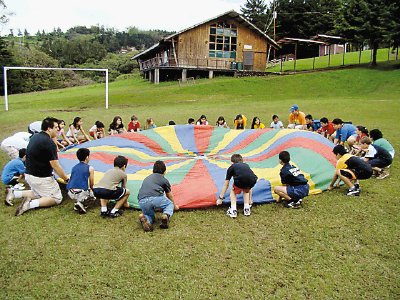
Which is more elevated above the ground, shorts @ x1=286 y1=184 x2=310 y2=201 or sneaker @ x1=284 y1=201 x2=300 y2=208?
shorts @ x1=286 y1=184 x2=310 y2=201

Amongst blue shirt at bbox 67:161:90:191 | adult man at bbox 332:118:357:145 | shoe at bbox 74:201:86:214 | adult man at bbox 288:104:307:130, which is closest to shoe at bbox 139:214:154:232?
shoe at bbox 74:201:86:214

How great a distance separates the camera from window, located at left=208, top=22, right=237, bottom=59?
29.1 meters

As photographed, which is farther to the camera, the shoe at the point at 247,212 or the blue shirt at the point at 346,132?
the blue shirt at the point at 346,132

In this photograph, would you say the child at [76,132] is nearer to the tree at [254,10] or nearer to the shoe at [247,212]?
the shoe at [247,212]

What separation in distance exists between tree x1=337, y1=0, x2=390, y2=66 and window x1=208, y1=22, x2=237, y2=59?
790 centimetres

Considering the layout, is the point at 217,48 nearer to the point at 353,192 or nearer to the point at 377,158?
the point at 377,158

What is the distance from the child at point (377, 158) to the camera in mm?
6789

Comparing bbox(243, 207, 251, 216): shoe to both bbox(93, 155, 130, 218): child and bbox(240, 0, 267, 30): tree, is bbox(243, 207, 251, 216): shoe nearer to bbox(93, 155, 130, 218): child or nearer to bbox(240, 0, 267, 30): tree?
bbox(93, 155, 130, 218): child

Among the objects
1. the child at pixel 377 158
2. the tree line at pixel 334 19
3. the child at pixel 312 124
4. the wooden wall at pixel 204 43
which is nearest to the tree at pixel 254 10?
the tree line at pixel 334 19

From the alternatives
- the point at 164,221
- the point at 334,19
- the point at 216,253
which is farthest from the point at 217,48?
the point at 216,253

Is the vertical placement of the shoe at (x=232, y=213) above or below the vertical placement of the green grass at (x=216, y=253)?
above

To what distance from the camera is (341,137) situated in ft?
28.3

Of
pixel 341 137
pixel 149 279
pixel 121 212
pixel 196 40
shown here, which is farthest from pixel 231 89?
pixel 149 279

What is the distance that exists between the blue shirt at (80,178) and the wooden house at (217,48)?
23924 mm
